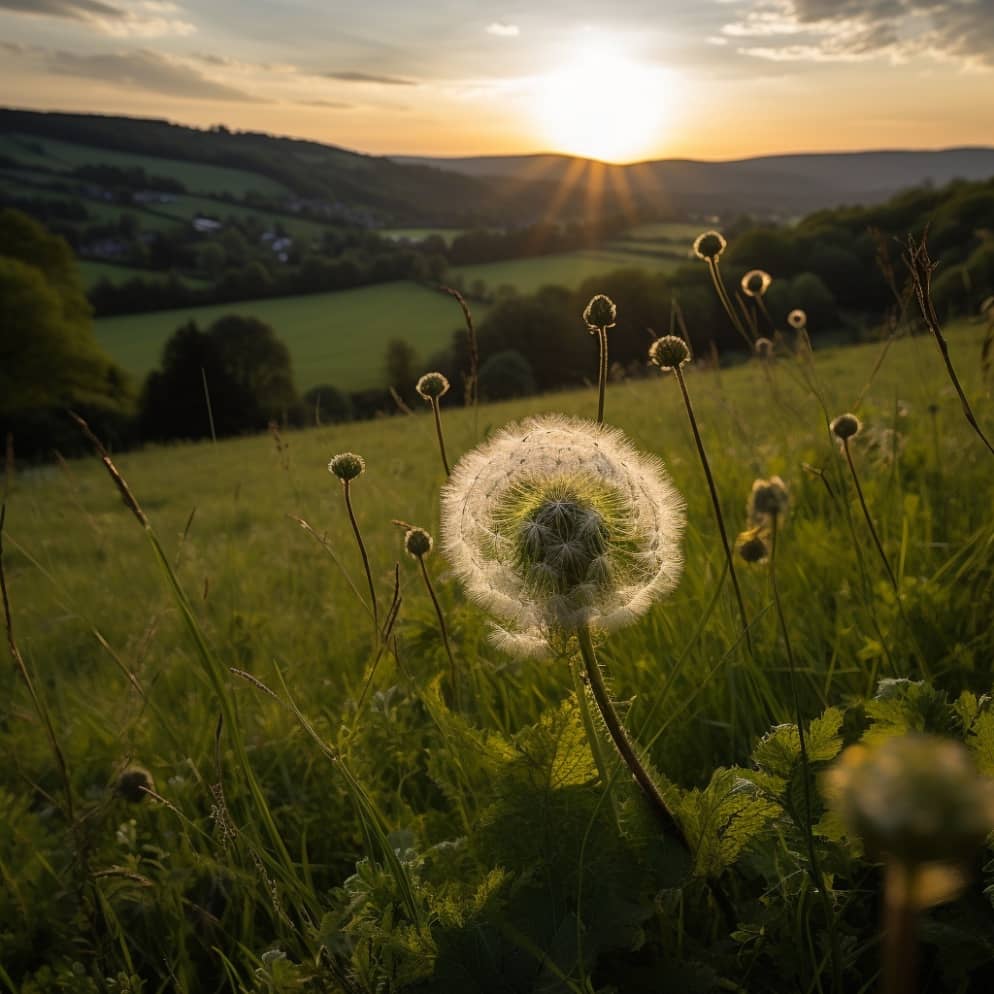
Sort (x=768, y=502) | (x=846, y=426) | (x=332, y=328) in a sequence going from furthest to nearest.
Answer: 1. (x=332, y=328)
2. (x=846, y=426)
3. (x=768, y=502)

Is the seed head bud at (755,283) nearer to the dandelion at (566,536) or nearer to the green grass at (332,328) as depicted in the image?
the dandelion at (566,536)

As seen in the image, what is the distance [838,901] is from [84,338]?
5648 centimetres

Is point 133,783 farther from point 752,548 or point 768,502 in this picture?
point 768,502

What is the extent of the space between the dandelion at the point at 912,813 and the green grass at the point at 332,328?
61.3 m

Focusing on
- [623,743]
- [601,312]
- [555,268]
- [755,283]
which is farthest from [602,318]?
[555,268]

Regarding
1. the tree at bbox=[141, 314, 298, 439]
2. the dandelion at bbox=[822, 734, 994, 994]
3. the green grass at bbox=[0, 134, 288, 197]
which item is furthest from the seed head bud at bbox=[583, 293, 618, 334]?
the green grass at bbox=[0, 134, 288, 197]

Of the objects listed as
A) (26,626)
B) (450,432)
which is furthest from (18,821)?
(450,432)

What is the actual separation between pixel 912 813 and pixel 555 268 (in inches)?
3606

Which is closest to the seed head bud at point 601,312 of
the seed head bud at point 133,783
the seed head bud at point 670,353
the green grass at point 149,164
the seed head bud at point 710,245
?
the seed head bud at point 670,353

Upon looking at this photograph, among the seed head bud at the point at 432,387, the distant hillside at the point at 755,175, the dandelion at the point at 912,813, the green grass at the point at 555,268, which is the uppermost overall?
the distant hillside at the point at 755,175

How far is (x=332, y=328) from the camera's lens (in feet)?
241

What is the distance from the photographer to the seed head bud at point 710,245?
2.45 meters

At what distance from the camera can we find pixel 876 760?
488 mm

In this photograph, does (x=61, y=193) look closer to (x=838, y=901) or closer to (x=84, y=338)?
(x=84, y=338)
